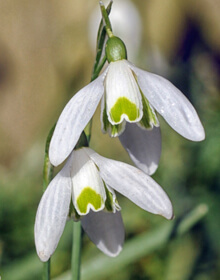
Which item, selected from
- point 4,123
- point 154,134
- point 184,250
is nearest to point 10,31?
point 4,123

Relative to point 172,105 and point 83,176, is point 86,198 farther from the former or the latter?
point 172,105

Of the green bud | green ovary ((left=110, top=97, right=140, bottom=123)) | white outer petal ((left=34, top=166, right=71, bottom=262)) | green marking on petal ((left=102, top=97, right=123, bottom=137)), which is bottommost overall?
white outer petal ((left=34, top=166, right=71, bottom=262))

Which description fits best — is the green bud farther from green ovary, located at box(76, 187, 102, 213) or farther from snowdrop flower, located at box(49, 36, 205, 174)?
green ovary, located at box(76, 187, 102, 213)

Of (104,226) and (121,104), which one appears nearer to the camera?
(121,104)

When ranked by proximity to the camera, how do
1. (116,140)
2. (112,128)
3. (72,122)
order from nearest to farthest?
(72,122) < (112,128) < (116,140)

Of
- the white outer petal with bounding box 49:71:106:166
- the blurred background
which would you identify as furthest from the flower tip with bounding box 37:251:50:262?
the blurred background

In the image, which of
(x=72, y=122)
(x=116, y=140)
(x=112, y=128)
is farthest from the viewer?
(x=116, y=140)

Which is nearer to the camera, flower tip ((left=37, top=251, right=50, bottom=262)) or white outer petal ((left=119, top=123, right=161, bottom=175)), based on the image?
flower tip ((left=37, top=251, right=50, bottom=262))

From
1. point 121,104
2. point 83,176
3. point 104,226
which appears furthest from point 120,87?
point 104,226
